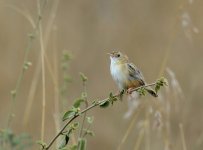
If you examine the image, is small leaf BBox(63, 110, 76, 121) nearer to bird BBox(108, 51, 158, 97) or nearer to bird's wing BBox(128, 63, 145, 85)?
bird BBox(108, 51, 158, 97)

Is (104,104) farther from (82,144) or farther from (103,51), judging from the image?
(103,51)

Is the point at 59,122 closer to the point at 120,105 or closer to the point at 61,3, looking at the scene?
the point at 120,105

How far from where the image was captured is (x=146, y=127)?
4.96m

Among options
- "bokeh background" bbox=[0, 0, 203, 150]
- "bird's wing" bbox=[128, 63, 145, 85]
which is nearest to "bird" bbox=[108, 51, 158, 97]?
"bird's wing" bbox=[128, 63, 145, 85]

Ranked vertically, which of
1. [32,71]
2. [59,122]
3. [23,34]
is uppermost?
[23,34]

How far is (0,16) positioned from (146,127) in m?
4.35

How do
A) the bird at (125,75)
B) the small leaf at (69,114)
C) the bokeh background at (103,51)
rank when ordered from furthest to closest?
1. the bokeh background at (103,51)
2. the bird at (125,75)
3. the small leaf at (69,114)

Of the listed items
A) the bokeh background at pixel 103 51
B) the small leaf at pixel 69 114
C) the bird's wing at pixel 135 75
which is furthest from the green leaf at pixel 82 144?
the bokeh background at pixel 103 51

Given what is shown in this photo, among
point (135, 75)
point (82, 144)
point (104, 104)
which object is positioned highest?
point (135, 75)

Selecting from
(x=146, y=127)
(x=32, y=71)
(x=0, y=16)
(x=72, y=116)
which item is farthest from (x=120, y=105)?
(x=72, y=116)

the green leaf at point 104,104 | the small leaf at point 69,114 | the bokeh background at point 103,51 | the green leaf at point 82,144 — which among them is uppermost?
the bokeh background at point 103,51

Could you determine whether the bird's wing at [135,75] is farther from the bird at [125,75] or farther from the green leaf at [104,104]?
the green leaf at [104,104]

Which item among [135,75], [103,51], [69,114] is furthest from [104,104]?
[103,51]

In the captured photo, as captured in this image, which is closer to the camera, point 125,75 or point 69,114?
point 69,114
